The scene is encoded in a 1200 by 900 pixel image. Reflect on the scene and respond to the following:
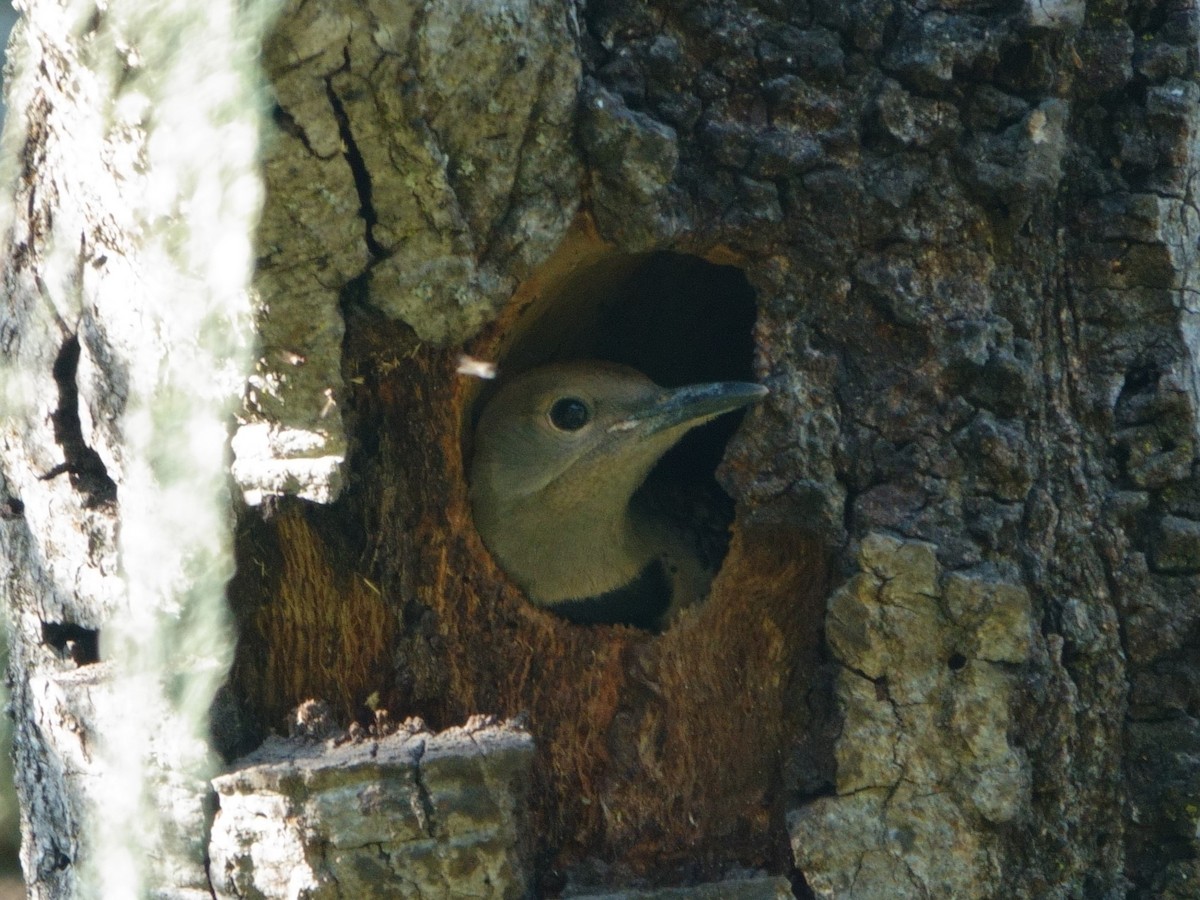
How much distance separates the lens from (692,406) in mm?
4031

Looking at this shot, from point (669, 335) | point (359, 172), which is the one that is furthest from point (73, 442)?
point (669, 335)

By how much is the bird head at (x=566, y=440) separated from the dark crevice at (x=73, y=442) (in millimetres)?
1309

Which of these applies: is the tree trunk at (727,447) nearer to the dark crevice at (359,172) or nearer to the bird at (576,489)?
the dark crevice at (359,172)

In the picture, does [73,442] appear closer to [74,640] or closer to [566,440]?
[74,640]

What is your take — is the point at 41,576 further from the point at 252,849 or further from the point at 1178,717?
the point at 1178,717

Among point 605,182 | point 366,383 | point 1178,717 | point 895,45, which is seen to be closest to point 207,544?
point 366,383

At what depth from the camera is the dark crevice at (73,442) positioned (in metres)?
3.50

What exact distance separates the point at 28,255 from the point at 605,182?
1499 millimetres

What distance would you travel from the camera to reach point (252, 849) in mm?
3098

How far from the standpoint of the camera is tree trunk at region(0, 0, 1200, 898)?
311 centimetres

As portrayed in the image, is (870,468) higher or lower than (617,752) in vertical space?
higher

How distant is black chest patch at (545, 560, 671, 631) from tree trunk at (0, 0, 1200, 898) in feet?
2.29

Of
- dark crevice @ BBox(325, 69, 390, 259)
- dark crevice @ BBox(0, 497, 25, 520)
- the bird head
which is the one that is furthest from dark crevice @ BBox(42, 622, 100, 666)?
the bird head

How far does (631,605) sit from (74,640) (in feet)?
5.72
